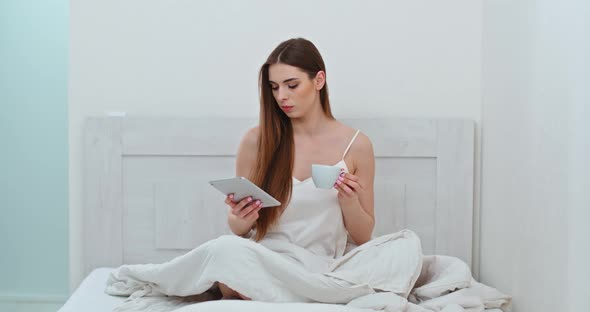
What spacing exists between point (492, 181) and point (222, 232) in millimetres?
1046

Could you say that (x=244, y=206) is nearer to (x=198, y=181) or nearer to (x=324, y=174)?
(x=324, y=174)

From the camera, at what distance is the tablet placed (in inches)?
90.9

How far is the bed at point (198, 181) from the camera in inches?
124

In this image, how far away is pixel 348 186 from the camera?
262 centimetres

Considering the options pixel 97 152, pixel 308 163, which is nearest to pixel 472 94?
pixel 308 163

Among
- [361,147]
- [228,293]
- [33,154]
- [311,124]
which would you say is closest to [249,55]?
[311,124]

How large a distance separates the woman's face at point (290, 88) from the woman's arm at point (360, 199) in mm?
246

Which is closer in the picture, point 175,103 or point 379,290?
point 379,290

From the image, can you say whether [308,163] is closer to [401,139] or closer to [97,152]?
[401,139]

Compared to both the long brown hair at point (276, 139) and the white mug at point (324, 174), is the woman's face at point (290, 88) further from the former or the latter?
the white mug at point (324, 174)

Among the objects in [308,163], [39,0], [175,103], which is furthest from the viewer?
[39,0]

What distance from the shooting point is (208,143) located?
10.4 ft

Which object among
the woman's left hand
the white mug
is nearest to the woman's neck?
the woman's left hand

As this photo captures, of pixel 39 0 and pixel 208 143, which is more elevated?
pixel 39 0
